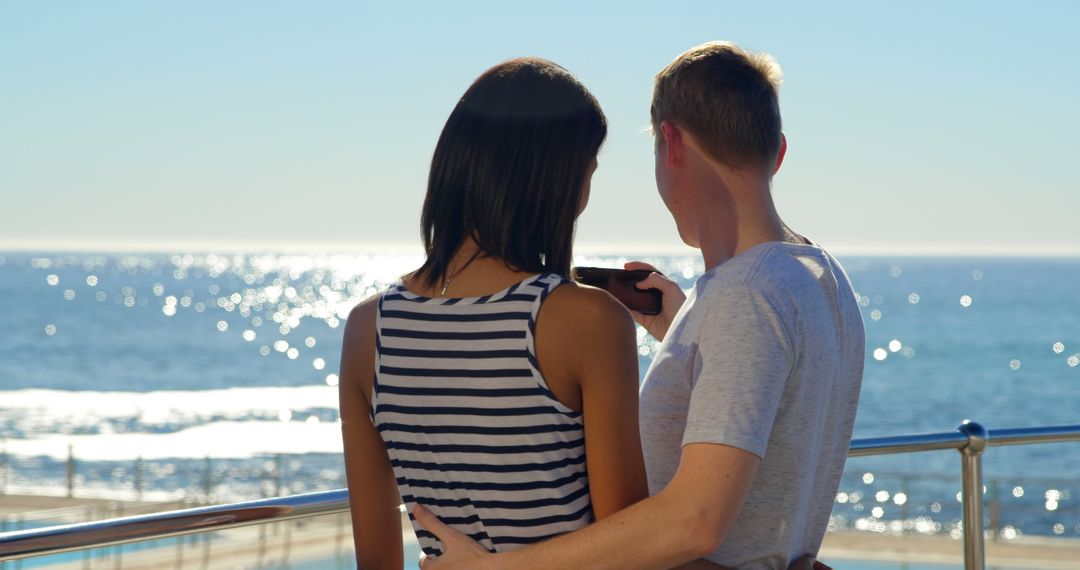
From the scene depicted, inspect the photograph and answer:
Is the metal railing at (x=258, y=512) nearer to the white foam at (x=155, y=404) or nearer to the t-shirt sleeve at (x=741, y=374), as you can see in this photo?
the t-shirt sleeve at (x=741, y=374)

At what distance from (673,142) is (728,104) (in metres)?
0.10

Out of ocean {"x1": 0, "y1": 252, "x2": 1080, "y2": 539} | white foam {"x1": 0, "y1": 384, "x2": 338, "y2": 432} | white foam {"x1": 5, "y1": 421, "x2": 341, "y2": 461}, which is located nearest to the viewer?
ocean {"x1": 0, "y1": 252, "x2": 1080, "y2": 539}

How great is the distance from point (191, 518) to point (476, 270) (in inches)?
33.7

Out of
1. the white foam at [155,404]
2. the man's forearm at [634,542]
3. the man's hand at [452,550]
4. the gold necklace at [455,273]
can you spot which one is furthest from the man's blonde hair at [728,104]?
the white foam at [155,404]

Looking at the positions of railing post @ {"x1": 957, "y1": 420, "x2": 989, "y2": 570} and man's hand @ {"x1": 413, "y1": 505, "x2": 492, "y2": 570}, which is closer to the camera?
man's hand @ {"x1": 413, "y1": 505, "x2": 492, "y2": 570}

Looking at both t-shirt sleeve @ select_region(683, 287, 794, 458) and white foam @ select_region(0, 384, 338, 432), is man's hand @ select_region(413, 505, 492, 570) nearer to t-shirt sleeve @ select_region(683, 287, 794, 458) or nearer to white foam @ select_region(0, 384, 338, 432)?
t-shirt sleeve @ select_region(683, 287, 794, 458)

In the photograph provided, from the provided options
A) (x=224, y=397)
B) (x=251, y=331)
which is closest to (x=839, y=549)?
(x=224, y=397)

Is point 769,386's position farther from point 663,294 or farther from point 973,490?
point 973,490

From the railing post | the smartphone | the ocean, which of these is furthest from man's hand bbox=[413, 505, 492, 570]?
the railing post

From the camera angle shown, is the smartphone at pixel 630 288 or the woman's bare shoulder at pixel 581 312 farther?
the smartphone at pixel 630 288

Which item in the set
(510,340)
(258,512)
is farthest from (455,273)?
(258,512)

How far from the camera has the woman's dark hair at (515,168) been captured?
4.86 feet

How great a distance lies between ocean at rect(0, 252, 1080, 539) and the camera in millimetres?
20297

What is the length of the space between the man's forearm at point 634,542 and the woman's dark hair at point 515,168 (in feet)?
1.12
